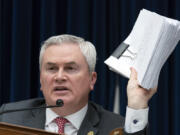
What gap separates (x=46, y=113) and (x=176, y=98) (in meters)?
1.11

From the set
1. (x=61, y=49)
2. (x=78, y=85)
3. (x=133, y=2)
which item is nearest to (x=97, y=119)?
(x=78, y=85)

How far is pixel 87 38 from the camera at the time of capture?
3.11 metres

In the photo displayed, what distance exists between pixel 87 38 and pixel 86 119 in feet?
3.38

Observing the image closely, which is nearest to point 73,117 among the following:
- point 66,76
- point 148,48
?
point 66,76

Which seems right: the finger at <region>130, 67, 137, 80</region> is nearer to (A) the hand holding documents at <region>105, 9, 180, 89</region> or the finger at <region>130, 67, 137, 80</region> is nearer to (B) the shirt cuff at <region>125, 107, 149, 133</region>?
(A) the hand holding documents at <region>105, 9, 180, 89</region>

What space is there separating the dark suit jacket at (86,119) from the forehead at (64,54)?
0.92ft

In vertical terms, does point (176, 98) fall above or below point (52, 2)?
below

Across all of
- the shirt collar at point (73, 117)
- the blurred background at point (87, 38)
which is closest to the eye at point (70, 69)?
the shirt collar at point (73, 117)

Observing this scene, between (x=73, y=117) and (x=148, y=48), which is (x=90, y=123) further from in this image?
(x=148, y=48)

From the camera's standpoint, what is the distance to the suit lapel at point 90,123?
2126 millimetres

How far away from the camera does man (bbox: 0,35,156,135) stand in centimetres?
211

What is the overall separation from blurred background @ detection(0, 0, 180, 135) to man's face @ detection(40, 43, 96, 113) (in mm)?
829

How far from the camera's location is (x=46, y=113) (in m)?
2.22

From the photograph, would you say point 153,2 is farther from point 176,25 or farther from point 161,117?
point 176,25
